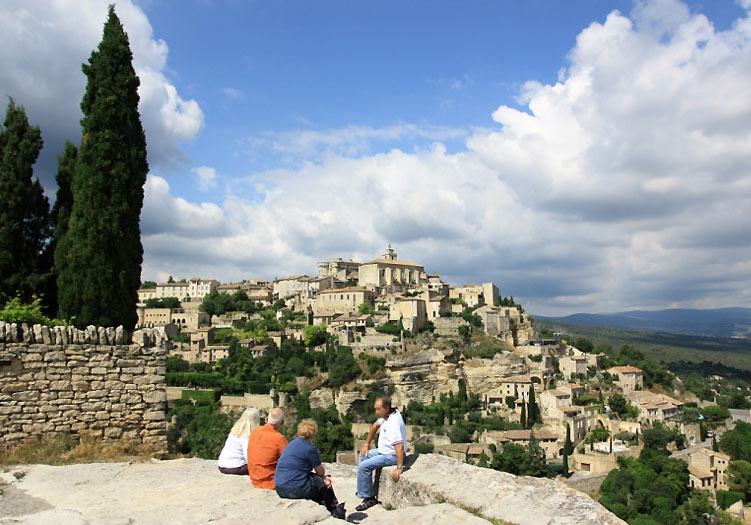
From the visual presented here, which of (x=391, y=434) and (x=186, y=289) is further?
(x=186, y=289)

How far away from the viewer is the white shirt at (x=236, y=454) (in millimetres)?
6426

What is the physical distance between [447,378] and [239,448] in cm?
5454

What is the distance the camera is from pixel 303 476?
5398 millimetres

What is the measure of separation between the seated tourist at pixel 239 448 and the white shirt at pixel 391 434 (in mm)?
1561

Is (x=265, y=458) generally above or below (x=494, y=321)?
above

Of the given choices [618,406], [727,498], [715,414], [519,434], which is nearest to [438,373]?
[519,434]

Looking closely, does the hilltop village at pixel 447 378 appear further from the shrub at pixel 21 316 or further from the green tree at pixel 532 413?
the shrub at pixel 21 316

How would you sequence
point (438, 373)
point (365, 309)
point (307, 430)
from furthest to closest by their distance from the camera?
1. point (365, 309)
2. point (438, 373)
3. point (307, 430)

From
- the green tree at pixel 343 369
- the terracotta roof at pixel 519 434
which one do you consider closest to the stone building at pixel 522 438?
the terracotta roof at pixel 519 434

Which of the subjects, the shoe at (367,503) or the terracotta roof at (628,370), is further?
the terracotta roof at (628,370)

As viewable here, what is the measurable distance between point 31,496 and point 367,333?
5934 centimetres

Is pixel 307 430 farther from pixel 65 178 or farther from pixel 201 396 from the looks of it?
pixel 201 396

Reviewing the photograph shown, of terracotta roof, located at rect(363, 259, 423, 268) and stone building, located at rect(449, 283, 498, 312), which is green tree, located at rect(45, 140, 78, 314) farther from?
terracotta roof, located at rect(363, 259, 423, 268)

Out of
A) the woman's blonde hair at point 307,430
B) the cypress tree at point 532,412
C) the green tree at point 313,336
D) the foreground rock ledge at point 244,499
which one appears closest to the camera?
the foreground rock ledge at point 244,499
